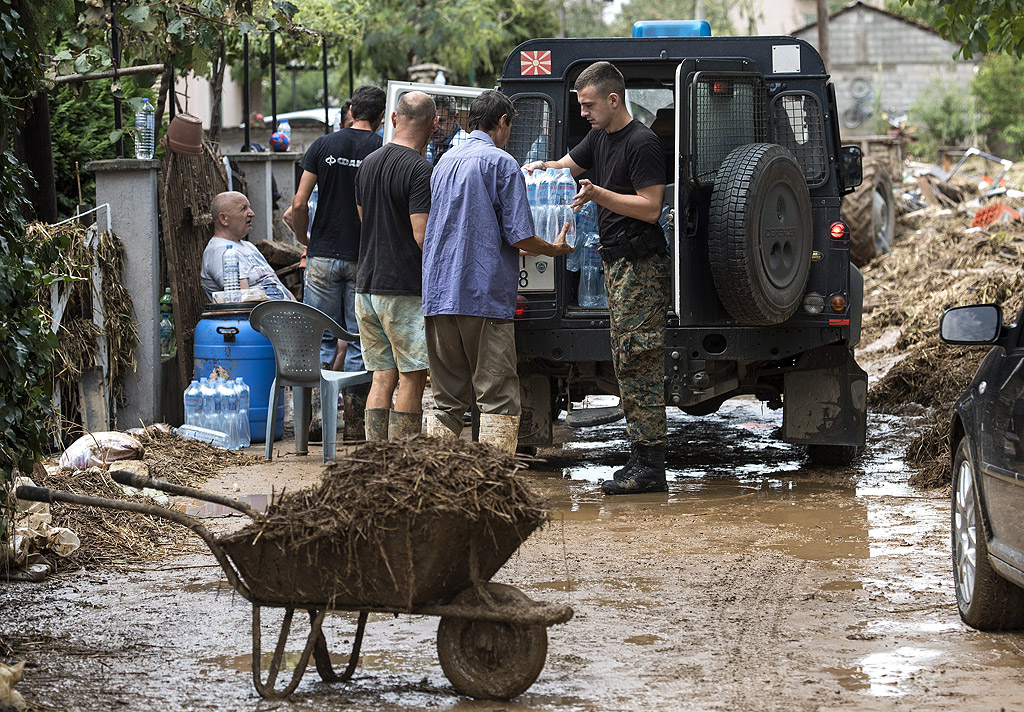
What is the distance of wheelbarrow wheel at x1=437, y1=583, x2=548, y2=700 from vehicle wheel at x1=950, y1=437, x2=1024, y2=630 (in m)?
1.74

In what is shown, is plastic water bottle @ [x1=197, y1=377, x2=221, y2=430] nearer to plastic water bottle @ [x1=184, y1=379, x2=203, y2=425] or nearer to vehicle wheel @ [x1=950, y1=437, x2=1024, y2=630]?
plastic water bottle @ [x1=184, y1=379, x2=203, y2=425]

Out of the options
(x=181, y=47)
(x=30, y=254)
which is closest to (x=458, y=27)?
(x=181, y=47)

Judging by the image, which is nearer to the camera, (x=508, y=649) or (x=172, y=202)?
(x=508, y=649)

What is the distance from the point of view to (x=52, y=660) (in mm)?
4434

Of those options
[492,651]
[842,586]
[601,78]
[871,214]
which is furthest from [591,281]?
[871,214]

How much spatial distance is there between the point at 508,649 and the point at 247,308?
5.52m

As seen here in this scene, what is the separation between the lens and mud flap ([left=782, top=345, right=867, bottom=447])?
26.0 feet

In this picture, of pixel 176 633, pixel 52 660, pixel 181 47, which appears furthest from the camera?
pixel 181 47

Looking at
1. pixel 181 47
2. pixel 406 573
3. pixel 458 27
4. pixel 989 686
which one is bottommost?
pixel 989 686

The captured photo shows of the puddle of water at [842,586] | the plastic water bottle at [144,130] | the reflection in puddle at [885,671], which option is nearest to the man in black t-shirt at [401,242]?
the plastic water bottle at [144,130]

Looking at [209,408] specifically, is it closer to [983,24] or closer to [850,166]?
[850,166]

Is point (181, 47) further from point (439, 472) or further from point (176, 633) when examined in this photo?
point (439, 472)

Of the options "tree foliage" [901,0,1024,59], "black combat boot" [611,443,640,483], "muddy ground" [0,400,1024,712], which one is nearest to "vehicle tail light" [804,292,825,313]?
"muddy ground" [0,400,1024,712]

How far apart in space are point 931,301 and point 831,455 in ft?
19.2
